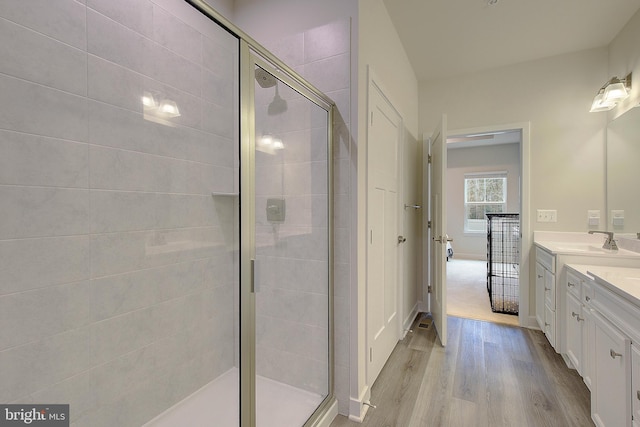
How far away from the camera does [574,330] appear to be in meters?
2.17

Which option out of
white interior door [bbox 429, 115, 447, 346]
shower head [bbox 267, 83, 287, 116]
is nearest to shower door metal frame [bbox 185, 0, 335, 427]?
shower head [bbox 267, 83, 287, 116]

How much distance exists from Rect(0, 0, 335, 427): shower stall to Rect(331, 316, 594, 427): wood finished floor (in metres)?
0.52

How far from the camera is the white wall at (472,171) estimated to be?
21.1 ft

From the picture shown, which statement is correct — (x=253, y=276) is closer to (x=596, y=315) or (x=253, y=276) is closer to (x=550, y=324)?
(x=596, y=315)

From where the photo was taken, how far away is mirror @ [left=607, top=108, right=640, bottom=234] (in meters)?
2.30

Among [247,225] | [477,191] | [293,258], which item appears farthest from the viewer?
[477,191]

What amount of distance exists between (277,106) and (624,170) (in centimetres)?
289

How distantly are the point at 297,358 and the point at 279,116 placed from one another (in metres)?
1.37

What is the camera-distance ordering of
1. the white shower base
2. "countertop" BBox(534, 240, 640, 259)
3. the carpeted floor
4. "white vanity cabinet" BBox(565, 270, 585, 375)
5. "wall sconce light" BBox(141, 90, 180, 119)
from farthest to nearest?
the carpeted floor, "countertop" BBox(534, 240, 640, 259), "white vanity cabinet" BBox(565, 270, 585, 375), "wall sconce light" BBox(141, 90, 180, 119), the white shower base

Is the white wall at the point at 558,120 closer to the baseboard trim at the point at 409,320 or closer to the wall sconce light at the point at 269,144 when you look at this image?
the baseboard trim at the point at 409,320

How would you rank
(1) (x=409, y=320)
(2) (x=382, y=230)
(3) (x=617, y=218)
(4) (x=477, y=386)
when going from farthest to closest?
(1) (x=409, y=320), (3) (x=617, y=218), (2) (x=382, y=230), (4) (x=477, y=386)

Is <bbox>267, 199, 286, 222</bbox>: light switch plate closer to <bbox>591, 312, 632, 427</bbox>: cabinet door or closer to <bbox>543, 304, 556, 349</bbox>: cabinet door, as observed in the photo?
<bbox>591, 312, 632, 427</bbox>: cabinet door

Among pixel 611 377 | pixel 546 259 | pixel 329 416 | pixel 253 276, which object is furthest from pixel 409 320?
pixel 253 276

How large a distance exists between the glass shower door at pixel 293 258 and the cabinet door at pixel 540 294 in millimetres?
2260
